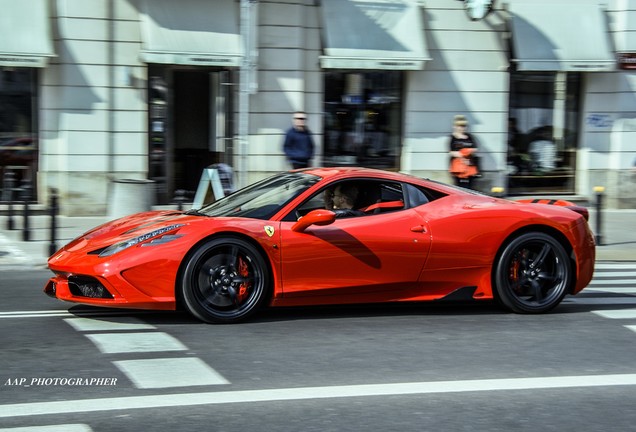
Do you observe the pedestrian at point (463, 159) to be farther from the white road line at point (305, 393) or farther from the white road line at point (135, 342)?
the white road line at point (305, 393)

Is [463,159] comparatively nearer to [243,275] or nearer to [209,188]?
[209,188]

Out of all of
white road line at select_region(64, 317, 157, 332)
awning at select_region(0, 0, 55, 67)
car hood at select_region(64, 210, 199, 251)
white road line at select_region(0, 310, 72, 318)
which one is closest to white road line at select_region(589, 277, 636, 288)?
car hood at select_region(64, 210, 199, 251)

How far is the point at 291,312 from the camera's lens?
26.0ft

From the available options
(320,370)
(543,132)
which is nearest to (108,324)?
(320,370)

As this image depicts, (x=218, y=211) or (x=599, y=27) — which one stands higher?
(x=599, y=27)

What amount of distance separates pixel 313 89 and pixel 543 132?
201 inches

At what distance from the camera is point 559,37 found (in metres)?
18.4

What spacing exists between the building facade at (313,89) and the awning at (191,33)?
0.08 ft

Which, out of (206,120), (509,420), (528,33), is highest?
(528,33)

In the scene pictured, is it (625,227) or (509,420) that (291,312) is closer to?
(509,420)

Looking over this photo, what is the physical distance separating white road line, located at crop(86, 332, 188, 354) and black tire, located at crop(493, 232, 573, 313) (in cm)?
294

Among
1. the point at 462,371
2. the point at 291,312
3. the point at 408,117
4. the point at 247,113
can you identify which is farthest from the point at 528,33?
the point at 462,371

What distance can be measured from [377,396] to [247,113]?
11978mm

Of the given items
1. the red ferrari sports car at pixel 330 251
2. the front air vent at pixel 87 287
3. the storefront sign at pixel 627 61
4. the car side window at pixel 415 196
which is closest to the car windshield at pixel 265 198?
the red ferrari sports car at pixel 330 251
